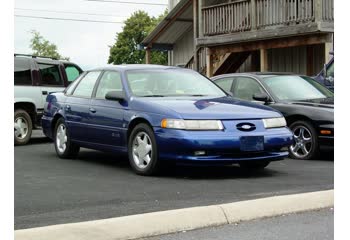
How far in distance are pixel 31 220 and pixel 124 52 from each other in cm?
5791

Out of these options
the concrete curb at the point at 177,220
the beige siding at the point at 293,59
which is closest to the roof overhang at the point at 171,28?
the beige siding at the point at 293,59

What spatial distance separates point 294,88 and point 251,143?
324 centimetres

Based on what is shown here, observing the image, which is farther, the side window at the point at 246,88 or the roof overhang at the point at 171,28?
the roof overhang at the point at 171,28

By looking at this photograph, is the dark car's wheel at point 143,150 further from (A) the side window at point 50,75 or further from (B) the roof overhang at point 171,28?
(B) the roof overhang at point 171,28

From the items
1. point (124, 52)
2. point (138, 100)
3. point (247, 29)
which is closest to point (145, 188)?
point (138, 100)

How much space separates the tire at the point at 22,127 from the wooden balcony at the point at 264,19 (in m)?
8.39

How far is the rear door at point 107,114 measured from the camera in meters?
8.24

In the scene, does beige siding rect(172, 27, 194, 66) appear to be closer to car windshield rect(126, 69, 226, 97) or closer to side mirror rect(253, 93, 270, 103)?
side mirror rect(253, 93, 270, 103)

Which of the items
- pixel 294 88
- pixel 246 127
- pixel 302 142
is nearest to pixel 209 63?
pixel 294 88

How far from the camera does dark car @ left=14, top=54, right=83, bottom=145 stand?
1212cm

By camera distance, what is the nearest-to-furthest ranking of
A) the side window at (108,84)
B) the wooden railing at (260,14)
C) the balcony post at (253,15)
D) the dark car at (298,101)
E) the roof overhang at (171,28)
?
the side window at (108,84), the dark car at (298,101), the wooden railing at (260,14), the balcony post at (253,15), the roof overhang at (171,28)

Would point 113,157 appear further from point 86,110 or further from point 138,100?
point 138,100

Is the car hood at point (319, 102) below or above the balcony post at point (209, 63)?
below

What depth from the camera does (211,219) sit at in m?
5.22
